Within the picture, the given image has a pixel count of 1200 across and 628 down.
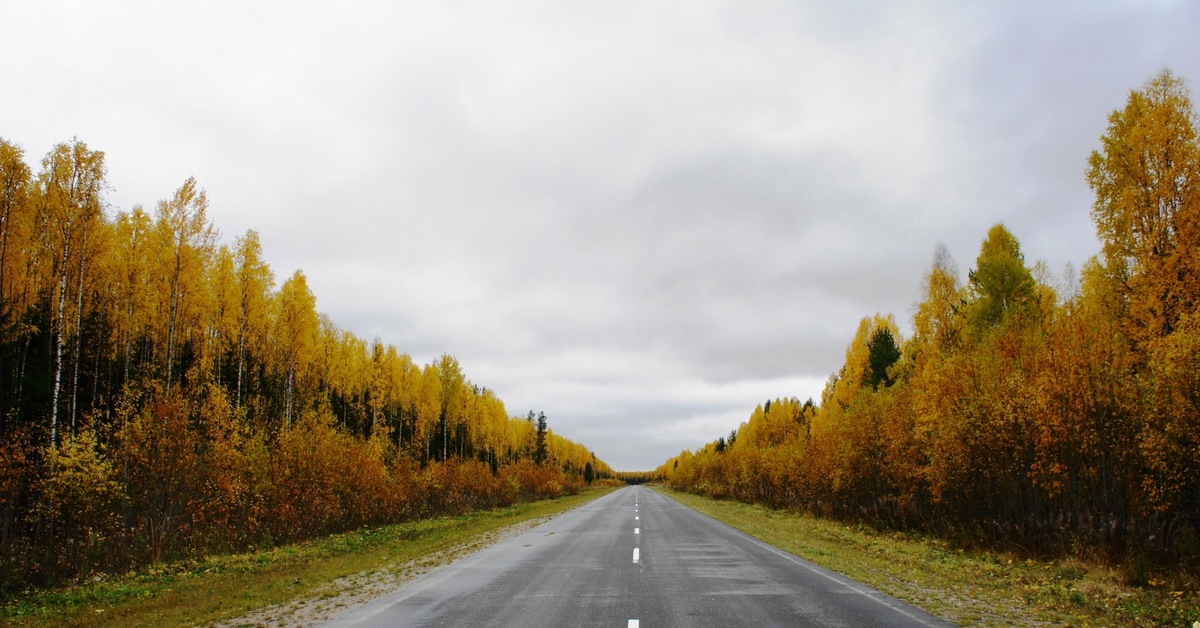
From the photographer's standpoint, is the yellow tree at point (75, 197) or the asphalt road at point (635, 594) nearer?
the asphalt road at point (635, 594)

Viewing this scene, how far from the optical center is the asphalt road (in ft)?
29.3

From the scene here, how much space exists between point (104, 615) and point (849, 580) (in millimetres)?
14307

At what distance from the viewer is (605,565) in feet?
49.8

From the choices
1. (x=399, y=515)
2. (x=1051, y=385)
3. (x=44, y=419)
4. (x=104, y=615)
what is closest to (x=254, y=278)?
(x=44, y=419)

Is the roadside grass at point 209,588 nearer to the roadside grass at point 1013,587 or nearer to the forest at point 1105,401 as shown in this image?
the roadside grass at point 1013,587

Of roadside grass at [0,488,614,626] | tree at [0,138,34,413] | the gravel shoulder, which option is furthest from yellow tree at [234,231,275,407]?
the gravel shoulder

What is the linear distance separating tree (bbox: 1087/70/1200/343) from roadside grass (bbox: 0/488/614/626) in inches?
740

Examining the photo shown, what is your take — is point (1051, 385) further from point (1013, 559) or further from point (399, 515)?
point (399, 515)

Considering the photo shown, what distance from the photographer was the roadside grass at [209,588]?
1141 cm

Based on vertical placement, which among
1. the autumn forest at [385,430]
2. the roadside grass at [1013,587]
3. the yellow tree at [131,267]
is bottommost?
the roadside grass at [1013,587]

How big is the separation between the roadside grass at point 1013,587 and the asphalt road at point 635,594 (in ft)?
3.04

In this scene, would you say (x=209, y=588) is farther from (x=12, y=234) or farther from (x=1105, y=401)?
(x=1105, y=401)

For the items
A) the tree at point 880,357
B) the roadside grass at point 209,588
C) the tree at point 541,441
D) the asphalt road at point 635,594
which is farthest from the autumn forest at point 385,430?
the tree at point 541,441

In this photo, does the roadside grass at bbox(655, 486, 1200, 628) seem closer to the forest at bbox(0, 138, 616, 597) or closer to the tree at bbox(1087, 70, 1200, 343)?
the tree at bbox(1087, 70, 1200, 343)
